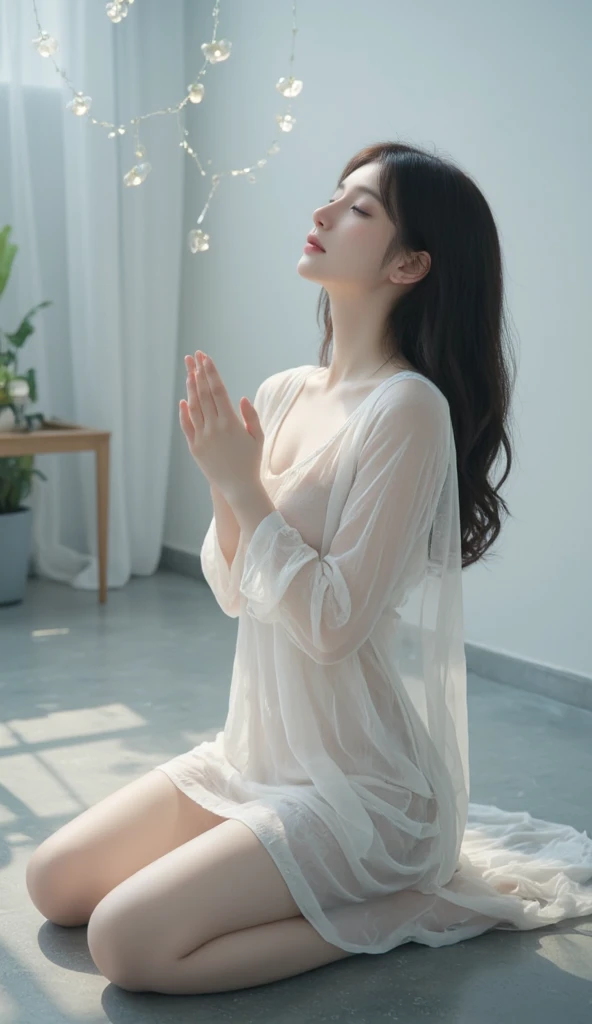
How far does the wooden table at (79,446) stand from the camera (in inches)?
151

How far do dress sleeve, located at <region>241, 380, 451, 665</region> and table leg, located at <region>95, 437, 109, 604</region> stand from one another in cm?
241

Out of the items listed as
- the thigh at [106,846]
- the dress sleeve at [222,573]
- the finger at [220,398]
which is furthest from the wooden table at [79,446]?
the finger at [220,398]

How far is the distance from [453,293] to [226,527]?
19.4 inches

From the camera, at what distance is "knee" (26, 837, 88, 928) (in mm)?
1814

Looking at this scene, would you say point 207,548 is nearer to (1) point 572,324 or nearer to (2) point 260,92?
(1) point 572,324

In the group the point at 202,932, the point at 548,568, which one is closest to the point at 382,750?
the point at 202,932

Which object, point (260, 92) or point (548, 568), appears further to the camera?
point (260, 92)

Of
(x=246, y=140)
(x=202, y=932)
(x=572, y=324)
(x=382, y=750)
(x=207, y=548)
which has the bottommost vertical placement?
(x=202, y=932)

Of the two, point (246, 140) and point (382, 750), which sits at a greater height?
point (246, 140)

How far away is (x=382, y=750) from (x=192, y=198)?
319cm

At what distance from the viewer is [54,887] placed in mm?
1822

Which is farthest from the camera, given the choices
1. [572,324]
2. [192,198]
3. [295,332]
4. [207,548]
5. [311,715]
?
[192,198]

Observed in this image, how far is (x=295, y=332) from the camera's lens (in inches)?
159

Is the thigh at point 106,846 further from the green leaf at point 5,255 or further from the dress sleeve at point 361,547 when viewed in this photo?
the green leaf at point 5,255
